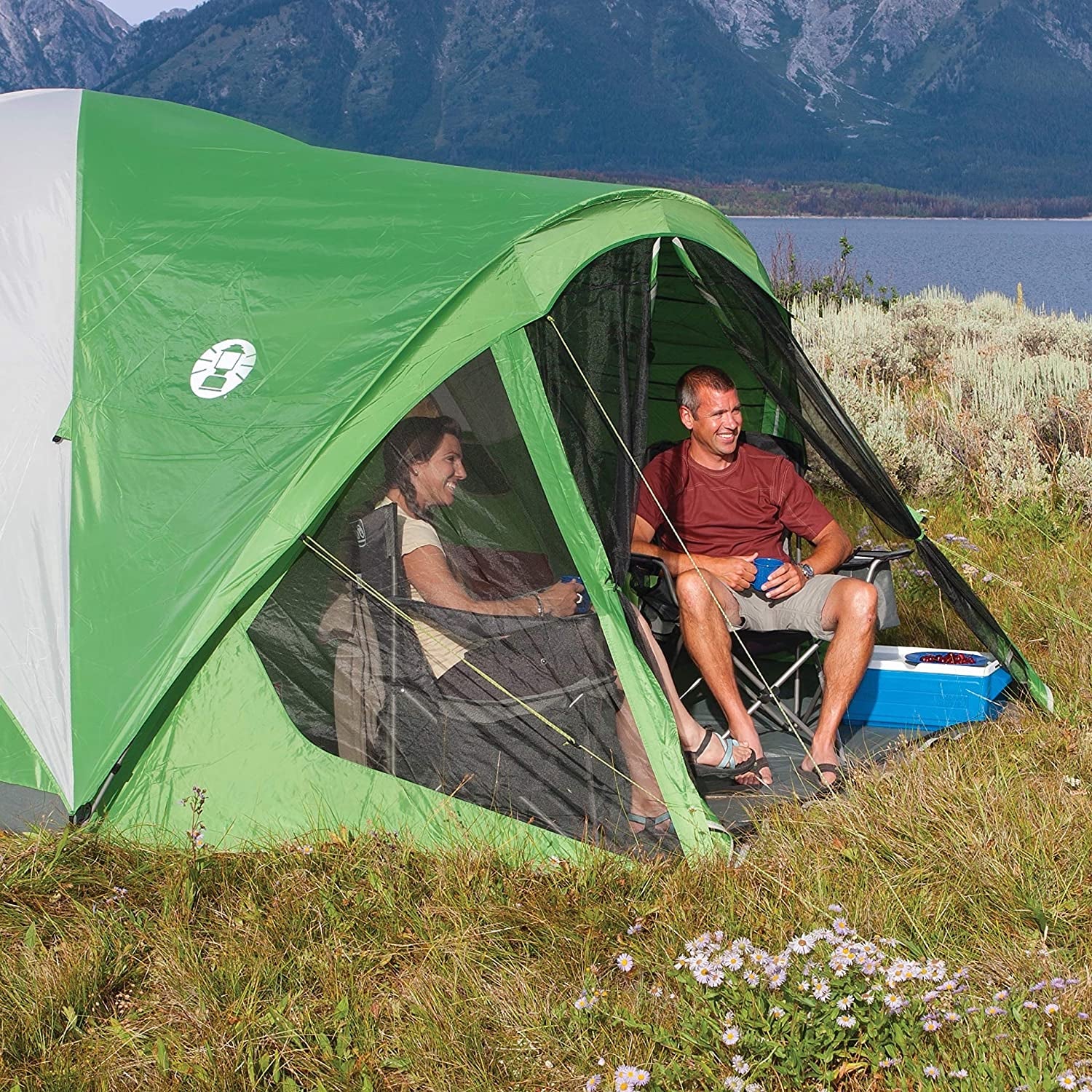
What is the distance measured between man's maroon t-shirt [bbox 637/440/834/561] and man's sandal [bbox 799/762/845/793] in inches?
37.7

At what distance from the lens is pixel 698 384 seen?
4594mm

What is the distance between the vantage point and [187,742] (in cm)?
350

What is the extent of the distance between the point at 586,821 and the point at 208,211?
2.30 m

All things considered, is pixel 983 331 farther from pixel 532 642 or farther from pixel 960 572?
pixel 532 642

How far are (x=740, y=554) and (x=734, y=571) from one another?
0.28m

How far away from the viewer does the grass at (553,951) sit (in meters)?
2.61

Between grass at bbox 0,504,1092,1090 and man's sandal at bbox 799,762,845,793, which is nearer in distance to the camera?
grass at bbox 0,504,1092,1090

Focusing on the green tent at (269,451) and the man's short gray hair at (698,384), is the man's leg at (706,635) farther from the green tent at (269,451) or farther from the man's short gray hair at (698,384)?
the man's short gray hair at (698,384)

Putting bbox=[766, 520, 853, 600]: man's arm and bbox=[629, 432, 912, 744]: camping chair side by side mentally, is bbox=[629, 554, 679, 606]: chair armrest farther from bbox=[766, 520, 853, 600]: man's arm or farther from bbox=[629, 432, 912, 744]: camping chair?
bbox=[766, 520, 853, 600]: man's arm

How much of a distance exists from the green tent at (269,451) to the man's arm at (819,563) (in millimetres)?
897

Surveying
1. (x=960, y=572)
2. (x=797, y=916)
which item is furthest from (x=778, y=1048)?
(x=960, y=572)

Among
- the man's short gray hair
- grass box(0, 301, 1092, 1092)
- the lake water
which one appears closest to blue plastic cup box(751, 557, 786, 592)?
the man's short gray hair

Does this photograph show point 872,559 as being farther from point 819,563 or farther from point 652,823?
point 652,823

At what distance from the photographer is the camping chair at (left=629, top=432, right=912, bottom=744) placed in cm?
434
